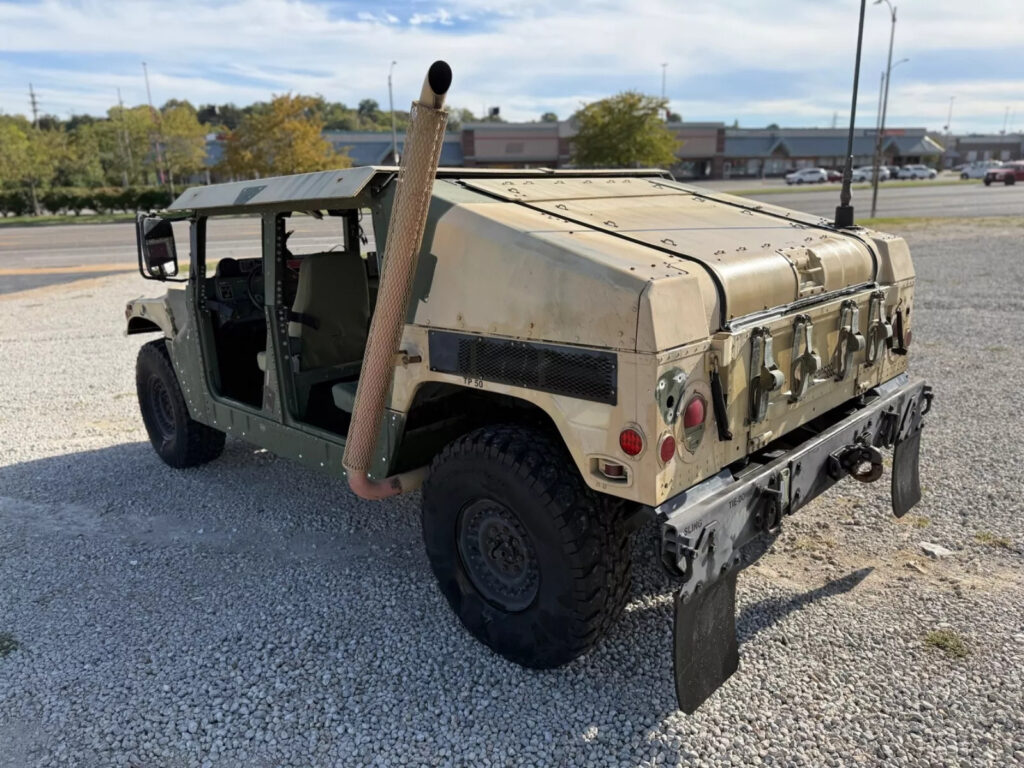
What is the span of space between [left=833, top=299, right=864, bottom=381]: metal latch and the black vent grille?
1423mm

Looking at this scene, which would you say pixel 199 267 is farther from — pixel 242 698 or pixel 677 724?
pixel 677 724

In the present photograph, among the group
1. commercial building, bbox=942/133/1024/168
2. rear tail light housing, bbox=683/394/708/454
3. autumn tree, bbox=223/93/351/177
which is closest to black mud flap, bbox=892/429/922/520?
rear tail light housing, bbox=683/394/708/454

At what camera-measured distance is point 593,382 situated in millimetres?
2613

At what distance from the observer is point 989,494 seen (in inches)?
179

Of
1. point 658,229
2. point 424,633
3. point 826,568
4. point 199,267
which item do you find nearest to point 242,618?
point 424,633

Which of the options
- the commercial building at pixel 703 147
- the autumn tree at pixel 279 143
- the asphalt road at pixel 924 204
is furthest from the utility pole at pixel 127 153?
the asphalt road at pixel 924 204

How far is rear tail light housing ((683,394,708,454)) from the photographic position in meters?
2.63

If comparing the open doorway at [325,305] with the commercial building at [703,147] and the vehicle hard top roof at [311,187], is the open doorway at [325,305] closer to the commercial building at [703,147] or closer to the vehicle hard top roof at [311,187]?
the vehicle hard top roof at [311,187]

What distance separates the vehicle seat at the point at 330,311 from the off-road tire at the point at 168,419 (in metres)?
1.23

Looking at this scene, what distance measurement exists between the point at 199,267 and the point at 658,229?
287 centimetres

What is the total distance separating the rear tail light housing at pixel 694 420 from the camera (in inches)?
104

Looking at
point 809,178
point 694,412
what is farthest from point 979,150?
point 694,412

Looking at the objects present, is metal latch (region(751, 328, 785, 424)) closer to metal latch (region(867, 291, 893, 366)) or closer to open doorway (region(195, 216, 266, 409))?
metal latch (region(867, 291, 893, 366))

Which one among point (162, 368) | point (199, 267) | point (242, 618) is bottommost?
point (242, 618)
